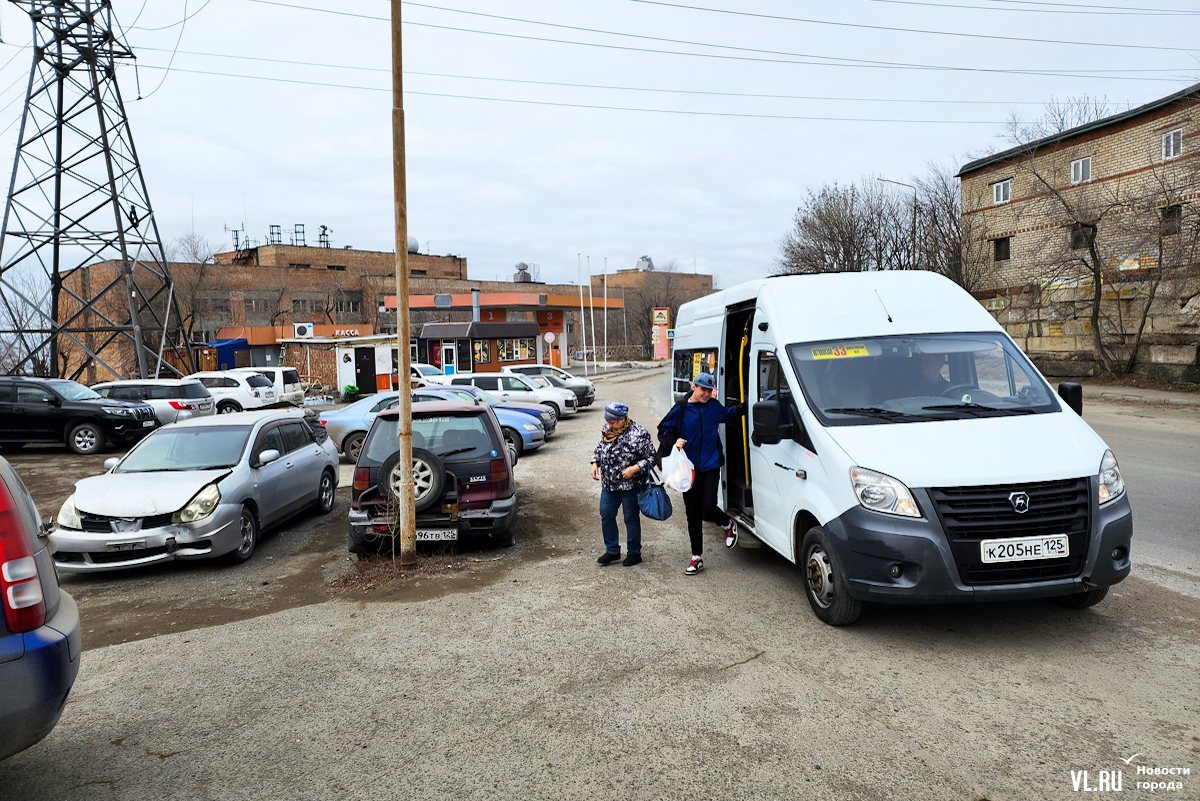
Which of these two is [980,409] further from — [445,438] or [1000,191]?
[1000,191]

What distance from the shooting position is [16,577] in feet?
9.87

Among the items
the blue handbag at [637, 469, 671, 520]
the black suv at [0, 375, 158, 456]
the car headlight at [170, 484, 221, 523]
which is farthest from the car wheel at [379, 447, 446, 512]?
the black suv at [0, 375, 158, 456]

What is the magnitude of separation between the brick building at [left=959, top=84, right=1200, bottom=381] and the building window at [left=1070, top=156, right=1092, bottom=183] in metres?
0.04

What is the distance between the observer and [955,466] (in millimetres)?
4543

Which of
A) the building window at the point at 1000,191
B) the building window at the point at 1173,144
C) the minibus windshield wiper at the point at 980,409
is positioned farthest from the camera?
the building window at the point at 1000,191

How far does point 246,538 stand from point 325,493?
2593mm

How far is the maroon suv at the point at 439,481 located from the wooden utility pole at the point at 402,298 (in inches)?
9.8

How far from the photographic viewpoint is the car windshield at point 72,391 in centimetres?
1773

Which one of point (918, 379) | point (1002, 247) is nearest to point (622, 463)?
point (918, 379)

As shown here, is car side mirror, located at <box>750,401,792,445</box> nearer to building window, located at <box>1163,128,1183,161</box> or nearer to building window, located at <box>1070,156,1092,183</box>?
building window, located at <box>1163,128,1183,161</box>

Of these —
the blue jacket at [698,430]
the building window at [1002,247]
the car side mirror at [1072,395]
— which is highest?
the building window at [1002,247]

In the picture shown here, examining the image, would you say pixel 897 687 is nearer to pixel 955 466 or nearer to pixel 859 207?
pixel 955 466


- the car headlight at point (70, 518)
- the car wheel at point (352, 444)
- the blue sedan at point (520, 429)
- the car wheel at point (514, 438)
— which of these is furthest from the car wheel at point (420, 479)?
the car wheel at point (352, 444)

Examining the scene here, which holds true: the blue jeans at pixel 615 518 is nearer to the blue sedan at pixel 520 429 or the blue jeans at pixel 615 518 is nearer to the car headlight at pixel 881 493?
the car headlight at pixel 881 493
